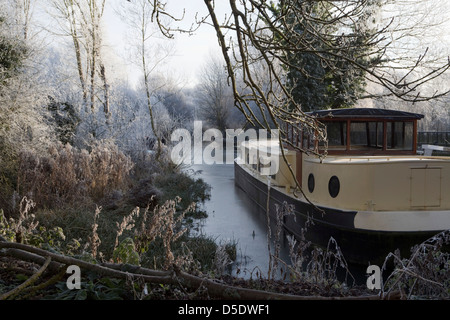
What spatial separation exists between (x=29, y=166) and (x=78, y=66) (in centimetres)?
997

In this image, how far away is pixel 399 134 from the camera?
9070mm

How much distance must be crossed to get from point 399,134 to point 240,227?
14.0 feet

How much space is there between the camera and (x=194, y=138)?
3130 cm

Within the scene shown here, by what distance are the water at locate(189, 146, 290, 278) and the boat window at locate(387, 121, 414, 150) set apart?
10.4 feet

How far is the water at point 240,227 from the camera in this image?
7705 millimetres

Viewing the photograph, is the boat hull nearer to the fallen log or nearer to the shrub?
the shrub

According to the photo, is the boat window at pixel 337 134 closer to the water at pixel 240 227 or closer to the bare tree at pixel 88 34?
the water at pixel 240 227

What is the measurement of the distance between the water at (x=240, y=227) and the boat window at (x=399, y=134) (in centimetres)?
316

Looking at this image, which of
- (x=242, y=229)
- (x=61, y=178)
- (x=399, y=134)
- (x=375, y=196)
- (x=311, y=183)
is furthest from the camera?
(x=242, y=229)

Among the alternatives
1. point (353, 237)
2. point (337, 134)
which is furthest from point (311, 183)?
point (353, 237)

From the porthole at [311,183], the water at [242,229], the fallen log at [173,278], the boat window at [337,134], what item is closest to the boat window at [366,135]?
the boat window at [337,134]

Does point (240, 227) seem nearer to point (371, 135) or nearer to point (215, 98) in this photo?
point (371, 135)

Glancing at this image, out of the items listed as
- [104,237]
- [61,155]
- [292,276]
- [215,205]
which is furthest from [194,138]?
[292,276]
